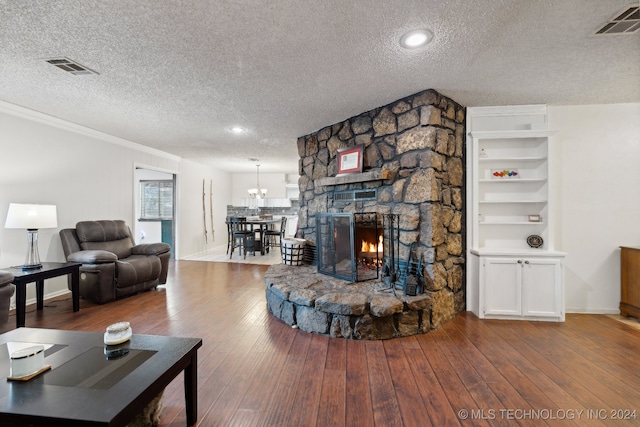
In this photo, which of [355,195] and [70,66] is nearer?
[70,66]

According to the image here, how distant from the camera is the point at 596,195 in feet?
10.4

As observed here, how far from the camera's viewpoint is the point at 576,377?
195 centimetres

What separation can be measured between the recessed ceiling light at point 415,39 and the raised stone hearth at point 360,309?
205 centimetres

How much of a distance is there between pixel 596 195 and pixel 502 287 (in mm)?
1556

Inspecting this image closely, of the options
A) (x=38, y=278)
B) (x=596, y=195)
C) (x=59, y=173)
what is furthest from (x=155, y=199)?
(x=596, y=195)

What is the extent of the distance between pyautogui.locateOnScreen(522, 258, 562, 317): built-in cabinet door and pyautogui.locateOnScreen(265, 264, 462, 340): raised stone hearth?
74 cm

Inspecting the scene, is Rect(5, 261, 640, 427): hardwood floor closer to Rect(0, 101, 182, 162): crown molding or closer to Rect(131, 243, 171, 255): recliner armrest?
Rect(131, 243, 171, 255): recliner armrest

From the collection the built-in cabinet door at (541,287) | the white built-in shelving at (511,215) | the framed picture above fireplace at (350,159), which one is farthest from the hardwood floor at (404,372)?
the framed picture above fireplace at (350,159)

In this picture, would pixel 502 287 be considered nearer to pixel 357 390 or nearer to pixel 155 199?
pixel 357 390

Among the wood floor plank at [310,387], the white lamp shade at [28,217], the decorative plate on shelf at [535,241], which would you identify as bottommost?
the wood floor plank at [310,387]

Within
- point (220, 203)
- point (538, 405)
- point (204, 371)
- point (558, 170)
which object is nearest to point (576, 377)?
point (538, 405)

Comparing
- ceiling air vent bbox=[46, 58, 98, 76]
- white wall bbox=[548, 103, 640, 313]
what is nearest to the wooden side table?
white wall bbox=[548, 103, 640, 313]

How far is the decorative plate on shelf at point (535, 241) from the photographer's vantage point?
316 cm

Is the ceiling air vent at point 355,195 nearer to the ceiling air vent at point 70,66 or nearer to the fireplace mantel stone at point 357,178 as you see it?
the fireplace mantel stone at point 357,178
